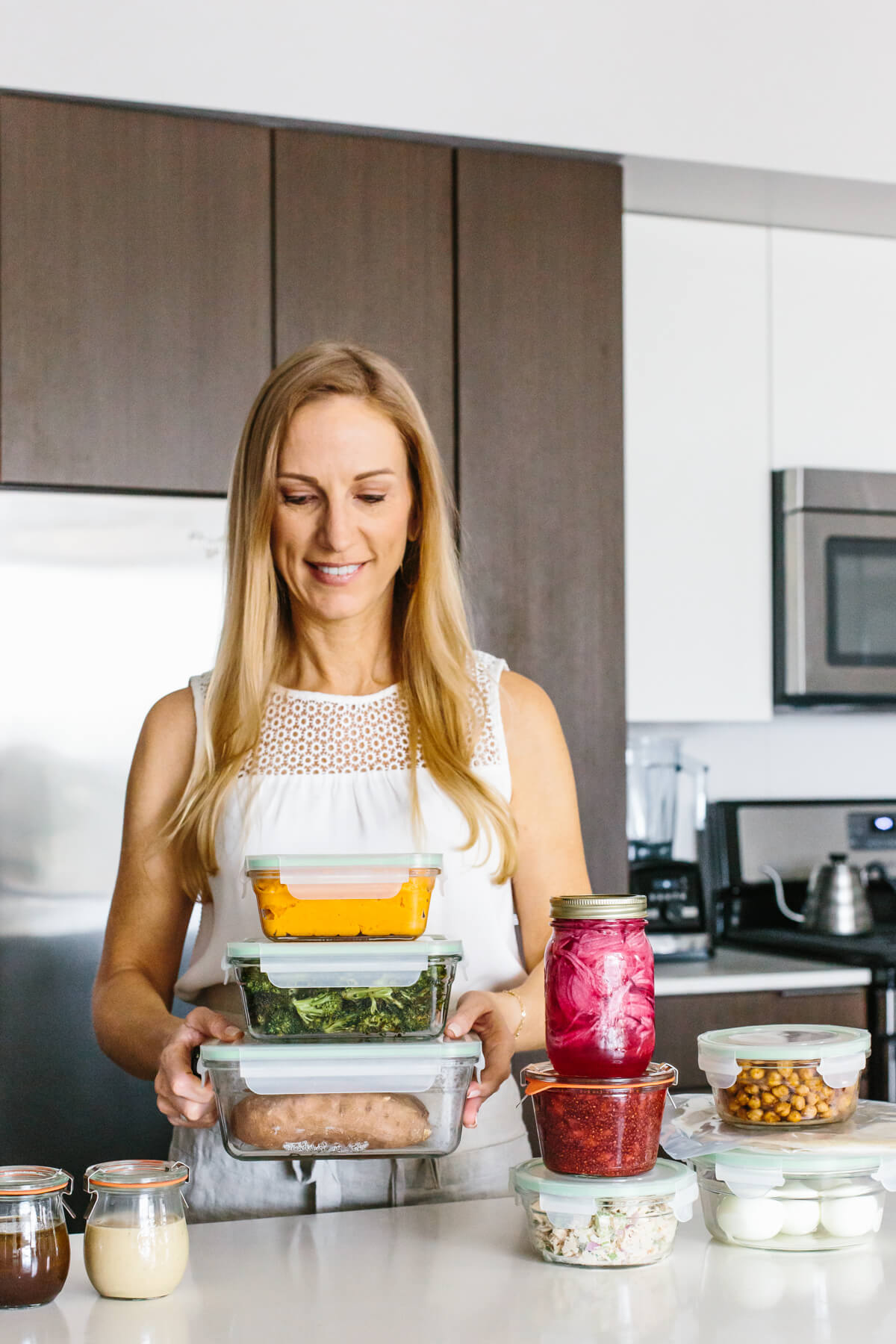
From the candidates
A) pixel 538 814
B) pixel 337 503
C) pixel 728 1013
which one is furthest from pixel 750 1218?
pixel 728 1013

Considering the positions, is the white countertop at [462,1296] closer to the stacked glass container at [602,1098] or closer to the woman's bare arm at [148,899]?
the stacked glass container at [602,1098]

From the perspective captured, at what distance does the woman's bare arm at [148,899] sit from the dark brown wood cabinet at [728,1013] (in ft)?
3.88

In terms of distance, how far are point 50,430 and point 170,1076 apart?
155 centimetres

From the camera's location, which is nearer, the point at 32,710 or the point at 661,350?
the point at 32,710

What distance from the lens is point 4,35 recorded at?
2.41 metres

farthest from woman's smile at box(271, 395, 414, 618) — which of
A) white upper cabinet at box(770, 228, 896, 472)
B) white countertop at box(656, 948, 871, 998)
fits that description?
white upper cabinet at box(770, 228, 896, 472)

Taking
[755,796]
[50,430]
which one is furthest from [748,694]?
[50,430]

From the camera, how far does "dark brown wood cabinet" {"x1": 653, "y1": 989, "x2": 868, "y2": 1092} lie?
2.52 meters

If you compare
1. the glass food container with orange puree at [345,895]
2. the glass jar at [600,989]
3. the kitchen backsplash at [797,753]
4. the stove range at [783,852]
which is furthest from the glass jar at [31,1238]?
the kitchen backsplash at [797,753]

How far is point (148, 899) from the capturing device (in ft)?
5.14

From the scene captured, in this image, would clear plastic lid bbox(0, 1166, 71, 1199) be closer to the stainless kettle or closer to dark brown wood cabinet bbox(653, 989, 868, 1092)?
dark brown wood cabinet bbox(653, 989, 868, 1092)

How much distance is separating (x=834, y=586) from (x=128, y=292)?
155cm

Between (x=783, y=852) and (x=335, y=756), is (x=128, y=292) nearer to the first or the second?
(x=335, y=756)

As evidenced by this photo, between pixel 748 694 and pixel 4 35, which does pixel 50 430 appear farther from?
pixel 748 694
